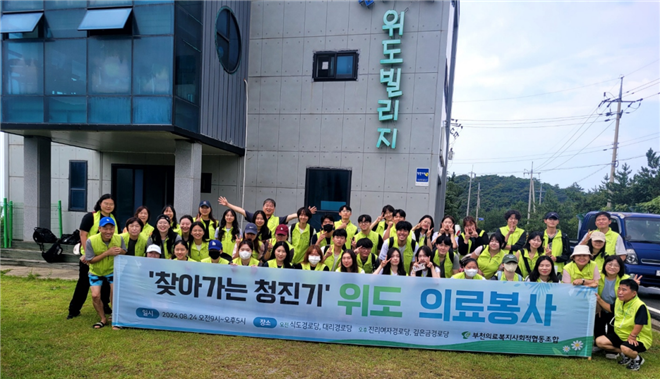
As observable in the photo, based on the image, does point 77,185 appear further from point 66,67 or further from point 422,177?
point 422,177

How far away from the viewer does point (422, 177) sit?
968 cm

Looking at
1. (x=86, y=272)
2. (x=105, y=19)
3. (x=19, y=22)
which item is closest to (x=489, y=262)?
(x=86, y=272)

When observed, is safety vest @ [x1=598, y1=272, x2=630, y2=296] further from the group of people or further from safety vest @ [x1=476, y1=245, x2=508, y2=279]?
safety vest @ [x1=476, y1=245, x2=508, y2=279]

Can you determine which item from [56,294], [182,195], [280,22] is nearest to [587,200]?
[280,22]

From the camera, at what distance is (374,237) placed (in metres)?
5.62

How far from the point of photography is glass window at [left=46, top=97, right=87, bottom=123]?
337 inches

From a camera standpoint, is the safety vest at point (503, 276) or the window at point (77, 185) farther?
the window at point (77, 185)

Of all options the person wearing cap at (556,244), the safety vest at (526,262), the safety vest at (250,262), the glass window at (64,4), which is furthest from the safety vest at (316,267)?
the glass window at (64,4)

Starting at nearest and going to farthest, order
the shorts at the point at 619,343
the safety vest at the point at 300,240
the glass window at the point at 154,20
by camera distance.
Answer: the shorts at the point at 619,343 → the safety vest at the point at 300,240 → the glass window at the point at 154,20

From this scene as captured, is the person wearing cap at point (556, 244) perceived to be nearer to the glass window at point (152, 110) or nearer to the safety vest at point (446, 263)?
the safety vest at point (446, 263)

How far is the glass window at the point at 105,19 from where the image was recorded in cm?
809

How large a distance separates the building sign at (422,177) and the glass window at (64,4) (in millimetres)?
9239

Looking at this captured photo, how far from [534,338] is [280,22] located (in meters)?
10.1

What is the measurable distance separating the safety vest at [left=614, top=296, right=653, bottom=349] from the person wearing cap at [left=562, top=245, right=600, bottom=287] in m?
0.38
